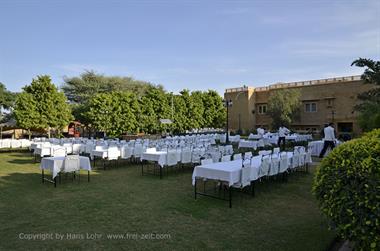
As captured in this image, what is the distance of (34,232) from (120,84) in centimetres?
4438

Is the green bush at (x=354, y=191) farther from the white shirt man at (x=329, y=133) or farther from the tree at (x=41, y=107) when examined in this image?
the tree at (x=41, y=107)

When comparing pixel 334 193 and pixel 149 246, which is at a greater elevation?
pixel 334 193

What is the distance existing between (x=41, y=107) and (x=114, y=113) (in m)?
7.21

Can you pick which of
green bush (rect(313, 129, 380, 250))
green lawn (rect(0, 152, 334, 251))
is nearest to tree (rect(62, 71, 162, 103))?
green lawn (rect(0, 152, 334, 251))

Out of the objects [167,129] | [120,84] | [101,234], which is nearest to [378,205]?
[101,234]

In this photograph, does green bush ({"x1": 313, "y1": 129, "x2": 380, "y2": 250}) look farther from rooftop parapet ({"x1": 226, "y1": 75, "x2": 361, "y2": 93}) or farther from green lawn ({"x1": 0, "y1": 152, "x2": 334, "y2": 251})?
rooftop parapet ({"x1": 226, "y1": 75, "x2": 361, "y2": 93})

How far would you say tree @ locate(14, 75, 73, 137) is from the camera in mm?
19688

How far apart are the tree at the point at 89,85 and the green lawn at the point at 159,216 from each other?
127ft

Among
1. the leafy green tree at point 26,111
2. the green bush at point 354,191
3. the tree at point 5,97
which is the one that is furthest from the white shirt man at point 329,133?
the tree at point 5,97

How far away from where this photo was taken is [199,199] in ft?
21.1

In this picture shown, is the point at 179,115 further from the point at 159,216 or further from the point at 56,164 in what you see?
the point at 159,216

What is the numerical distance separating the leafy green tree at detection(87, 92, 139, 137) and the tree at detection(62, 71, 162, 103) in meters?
17.7

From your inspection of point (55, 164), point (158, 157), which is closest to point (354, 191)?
point (158, 157)

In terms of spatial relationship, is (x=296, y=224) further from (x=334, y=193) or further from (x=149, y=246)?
(x=149, y=246)
